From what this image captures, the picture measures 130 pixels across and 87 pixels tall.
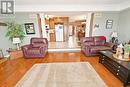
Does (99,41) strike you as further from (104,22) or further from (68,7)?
(68,7)

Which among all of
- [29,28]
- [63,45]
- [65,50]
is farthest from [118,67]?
[63,45]

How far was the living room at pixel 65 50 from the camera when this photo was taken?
133 inches

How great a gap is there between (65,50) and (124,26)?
12.3 ft

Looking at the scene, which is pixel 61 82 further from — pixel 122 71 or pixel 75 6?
pixel 75 6

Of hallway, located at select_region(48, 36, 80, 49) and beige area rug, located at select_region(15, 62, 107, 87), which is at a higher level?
hallway, located at select_region(48, 36, 80, 49)

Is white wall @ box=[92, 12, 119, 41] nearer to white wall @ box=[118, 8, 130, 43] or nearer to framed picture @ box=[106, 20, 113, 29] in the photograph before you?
framed picture @ box=[106, 20, 113, 29]

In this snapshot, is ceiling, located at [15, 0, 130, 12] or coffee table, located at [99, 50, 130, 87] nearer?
coffee table, located at [99, 50, 130, 87]

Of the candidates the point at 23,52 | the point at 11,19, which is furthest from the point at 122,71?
the point at 11,19

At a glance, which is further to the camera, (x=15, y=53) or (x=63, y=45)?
(x=63, y=45)

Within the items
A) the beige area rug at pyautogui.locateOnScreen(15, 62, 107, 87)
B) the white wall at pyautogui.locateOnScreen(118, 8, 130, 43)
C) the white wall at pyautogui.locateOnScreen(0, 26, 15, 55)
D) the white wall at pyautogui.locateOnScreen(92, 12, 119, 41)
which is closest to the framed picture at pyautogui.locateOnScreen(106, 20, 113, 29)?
the white wall at pyautogui.locateOnScreen(92, 12, 119, 41)

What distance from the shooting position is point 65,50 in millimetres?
7719

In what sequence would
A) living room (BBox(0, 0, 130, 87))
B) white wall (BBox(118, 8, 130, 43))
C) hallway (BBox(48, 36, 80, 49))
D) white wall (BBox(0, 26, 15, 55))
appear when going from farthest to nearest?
1. hallway (BBox(48, 36, 80, 49))
2. white wall (BBox(118, 8, 130, 43))
3. white wall (BBox(0, 26, 15, 55))
4. living room (BBox(0, 0, 130, 87))

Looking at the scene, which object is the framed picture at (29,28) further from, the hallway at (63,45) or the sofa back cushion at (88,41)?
the sofa back cushion at (88,41)

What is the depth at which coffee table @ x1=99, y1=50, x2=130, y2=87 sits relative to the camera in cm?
301
